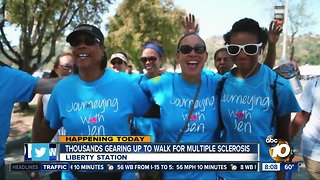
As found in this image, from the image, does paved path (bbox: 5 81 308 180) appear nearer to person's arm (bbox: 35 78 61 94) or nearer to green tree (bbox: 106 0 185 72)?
person's arm (bbox: 35 78 61 94)

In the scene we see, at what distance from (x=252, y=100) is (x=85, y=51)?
3.94 feet

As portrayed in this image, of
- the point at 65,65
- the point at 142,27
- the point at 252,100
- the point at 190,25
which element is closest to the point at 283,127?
the point at 252,100

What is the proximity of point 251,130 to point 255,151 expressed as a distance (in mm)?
147

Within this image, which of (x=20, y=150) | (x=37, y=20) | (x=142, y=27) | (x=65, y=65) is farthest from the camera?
(x=142, y=27)

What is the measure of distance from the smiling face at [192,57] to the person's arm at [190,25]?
27 centimetres

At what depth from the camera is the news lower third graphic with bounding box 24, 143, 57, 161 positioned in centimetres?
257

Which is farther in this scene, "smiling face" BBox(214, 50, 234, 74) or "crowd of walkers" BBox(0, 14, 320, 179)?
"smiling face" BBox(214, 50, 234, 74)

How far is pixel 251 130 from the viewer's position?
8.64 ft

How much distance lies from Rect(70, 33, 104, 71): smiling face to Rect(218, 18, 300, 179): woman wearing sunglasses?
3.12 ft

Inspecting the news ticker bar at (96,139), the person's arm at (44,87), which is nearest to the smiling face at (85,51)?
the person's arm at (44,87)

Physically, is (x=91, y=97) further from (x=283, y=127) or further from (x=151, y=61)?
(x=151, y=61)

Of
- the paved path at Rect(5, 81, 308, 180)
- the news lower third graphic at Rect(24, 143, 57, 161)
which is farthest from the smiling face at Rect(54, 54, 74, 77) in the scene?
the paved path at Rect(5, 81, 308, 180)

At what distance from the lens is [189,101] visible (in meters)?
2.73

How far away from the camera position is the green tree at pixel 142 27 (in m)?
31.6
